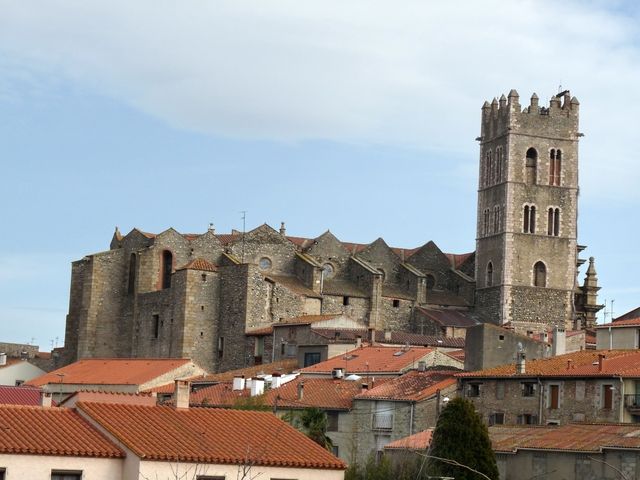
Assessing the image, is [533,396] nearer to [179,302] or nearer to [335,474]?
[335,474]

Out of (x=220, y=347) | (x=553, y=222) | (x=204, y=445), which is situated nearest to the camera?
(x=204, y=445)

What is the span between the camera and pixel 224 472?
3325 centimetres

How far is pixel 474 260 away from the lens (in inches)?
4080

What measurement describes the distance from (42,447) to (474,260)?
7354 centimetres

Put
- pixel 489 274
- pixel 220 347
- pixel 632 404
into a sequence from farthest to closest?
pixel 489 274, pixel 220 347, pixel 632 404

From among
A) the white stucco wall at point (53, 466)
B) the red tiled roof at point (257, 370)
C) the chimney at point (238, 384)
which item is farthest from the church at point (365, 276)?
the white stucco wall at point (53, 466)

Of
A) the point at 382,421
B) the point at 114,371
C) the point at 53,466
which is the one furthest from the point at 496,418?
the point at 114,371

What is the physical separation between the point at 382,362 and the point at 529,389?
46.6ft

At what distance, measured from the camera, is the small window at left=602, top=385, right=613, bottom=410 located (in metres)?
54.8

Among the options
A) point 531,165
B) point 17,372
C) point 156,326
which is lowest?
point 17,372

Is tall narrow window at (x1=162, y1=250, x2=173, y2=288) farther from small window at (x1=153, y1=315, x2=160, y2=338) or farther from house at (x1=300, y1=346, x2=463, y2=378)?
house at (x1=300, y1=346, x2=463, y2=378)

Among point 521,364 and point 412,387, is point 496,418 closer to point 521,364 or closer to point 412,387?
point 521,364

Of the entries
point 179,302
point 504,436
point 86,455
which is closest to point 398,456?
point 504,436

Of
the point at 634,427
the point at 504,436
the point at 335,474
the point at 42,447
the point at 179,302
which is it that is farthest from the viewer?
the point at 179,302
